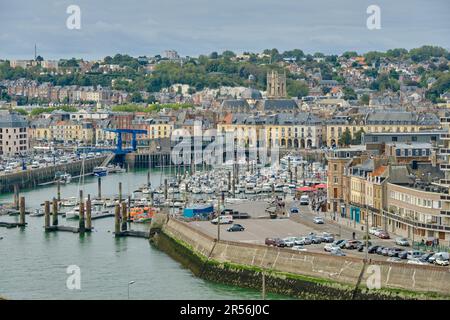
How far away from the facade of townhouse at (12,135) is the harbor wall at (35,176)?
6.71 m

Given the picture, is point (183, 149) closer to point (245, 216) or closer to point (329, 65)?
point (245, 216)

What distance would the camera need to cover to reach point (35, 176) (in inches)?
1811

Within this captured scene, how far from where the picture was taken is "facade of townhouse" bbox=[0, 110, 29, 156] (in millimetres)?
57469

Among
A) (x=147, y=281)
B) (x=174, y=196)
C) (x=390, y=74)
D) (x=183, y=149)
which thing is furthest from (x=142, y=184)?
(x=390, y=74)

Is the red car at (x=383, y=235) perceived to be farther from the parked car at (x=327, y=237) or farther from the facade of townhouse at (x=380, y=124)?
the facade of townhouse at (x=380, y=124)

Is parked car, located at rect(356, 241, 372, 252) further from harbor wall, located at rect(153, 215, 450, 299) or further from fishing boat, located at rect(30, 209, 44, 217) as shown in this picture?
fishing boat, located at rect(30, 209, 44, 217)

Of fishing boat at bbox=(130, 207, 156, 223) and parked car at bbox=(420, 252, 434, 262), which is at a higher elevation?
parked car at bbox=(420, 252, 434, 262)

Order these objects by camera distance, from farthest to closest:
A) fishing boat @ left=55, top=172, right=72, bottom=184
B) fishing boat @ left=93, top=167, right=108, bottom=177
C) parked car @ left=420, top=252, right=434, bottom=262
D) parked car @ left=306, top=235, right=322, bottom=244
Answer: fishing boat @ left=93, top=167, right=108, bottom=177 < fishing boat @ left=55, top=172, right=72, bottom=184 < parked car @ left=306, top=235, right=322, bottom=244 < parked car @ left=420, top=252, right=434, bottom=262

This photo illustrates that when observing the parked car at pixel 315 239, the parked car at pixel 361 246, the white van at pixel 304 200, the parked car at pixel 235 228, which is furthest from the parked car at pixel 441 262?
the white van at pixel 304 200

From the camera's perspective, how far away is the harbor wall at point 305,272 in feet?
66.1

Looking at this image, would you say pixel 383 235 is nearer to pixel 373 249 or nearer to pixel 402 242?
pixel 402 242

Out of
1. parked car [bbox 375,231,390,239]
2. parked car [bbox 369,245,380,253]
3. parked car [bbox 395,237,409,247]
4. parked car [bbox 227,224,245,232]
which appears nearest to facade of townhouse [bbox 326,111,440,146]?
parked car [bbox 227,224,245,232]

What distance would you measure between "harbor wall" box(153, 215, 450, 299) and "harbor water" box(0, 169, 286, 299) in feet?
1.07
